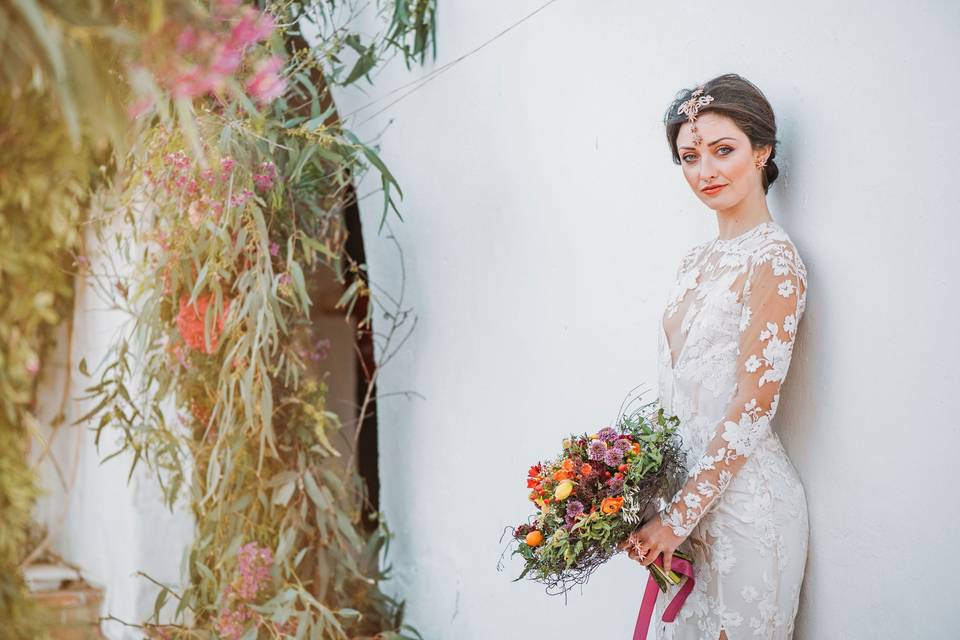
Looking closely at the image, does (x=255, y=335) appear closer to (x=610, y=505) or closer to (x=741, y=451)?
(x=610, y=505)

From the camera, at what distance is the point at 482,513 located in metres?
3.30

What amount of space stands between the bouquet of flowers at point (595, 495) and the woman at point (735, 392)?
0.06 meters

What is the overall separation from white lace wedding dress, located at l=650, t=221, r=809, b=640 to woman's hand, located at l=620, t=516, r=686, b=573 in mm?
21

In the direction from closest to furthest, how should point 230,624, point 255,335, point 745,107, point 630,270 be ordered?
point 745,107
point 630,270
point 255,335
point 230,624

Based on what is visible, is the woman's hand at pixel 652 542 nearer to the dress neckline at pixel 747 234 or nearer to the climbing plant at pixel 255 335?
the dress neckline at pixel 747 234

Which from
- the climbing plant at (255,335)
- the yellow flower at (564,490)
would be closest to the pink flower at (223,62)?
the yellow flower at (564,490)

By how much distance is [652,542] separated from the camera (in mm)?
1979

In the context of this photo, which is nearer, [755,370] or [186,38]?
[186,38]

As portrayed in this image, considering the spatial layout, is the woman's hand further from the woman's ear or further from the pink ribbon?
the woman's ear

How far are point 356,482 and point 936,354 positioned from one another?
96.8 inches

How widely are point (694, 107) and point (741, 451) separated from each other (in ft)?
2.33

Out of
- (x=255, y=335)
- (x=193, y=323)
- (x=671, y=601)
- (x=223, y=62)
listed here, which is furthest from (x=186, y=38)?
(x=193, y=323)

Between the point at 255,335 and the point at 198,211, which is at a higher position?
the point at 198,211

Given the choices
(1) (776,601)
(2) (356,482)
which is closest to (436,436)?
(2) (356,482)
